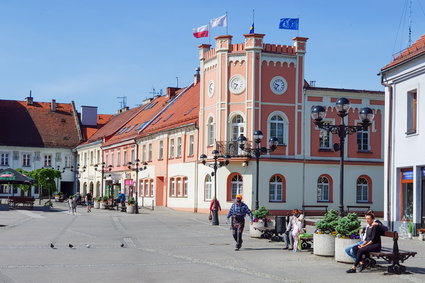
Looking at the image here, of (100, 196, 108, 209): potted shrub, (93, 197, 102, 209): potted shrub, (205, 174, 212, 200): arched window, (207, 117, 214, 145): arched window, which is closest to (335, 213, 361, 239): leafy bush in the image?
(207, 117, 214, 145): arched window

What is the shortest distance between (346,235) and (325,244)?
58.4 inches

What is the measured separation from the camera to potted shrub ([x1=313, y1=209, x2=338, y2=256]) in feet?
59.4

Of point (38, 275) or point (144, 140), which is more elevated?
point (144, 140)

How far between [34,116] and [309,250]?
69.3m

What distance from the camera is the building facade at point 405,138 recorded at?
25688 mm

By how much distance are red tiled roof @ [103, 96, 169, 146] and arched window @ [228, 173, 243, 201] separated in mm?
20023

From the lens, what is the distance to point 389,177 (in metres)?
27.6

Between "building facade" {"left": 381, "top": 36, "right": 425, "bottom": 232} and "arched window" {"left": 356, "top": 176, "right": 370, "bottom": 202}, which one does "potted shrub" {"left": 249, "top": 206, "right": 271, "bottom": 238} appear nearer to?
"building facade" {"left": 381, "top": 36, "right": 425, "bottom": 232}

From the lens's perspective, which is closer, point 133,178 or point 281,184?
point 281,184

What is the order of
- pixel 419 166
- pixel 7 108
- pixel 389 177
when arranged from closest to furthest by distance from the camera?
pixel 419 166, pixel 389 177, pixel 7 108

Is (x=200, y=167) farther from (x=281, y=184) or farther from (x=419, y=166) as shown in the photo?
(x=419, y=166)

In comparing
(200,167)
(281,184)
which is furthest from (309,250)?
(200,167)

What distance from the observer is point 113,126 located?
253 feet

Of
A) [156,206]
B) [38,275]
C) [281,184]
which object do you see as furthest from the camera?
[156,206]
